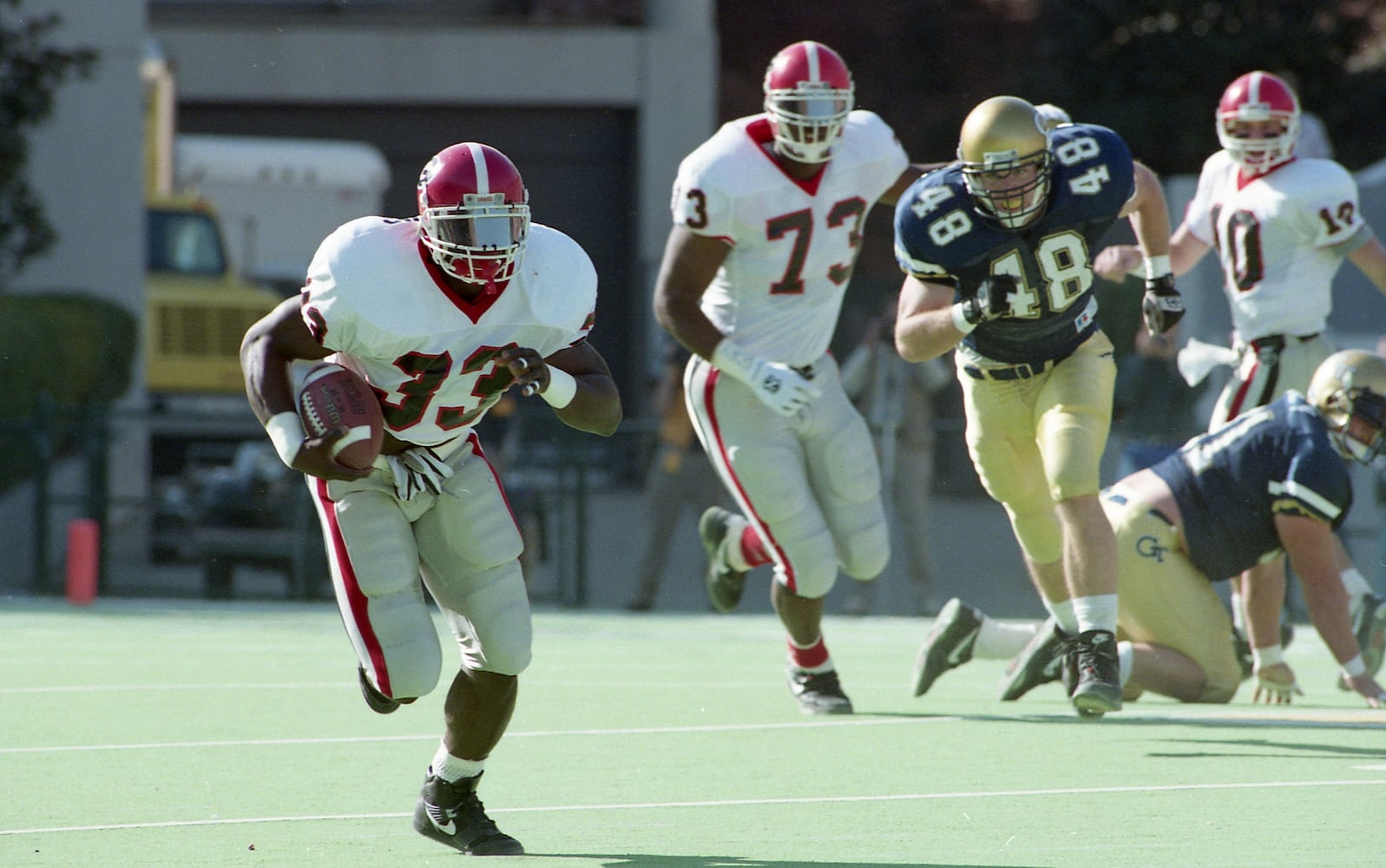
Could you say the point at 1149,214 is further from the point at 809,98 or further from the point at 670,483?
the point at 670,483

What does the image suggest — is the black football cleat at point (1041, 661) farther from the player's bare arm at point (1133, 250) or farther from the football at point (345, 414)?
the football at point (345, 414)

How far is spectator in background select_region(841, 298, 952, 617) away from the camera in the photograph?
35.8 feet

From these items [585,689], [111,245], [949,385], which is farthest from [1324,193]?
[111,245]

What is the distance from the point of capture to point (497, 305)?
14.2ft

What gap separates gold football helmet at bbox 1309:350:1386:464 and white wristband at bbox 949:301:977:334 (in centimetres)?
143

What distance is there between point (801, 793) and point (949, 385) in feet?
31.8

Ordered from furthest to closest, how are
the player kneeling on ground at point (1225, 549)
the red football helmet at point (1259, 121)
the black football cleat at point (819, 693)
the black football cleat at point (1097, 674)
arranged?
1. the red football helmet at point (1259, 121)
2. the black football cleat at point (819, 693)
3. the player kneeling on ground at point (1225, 549)
4. the black football cleat at point (1097, 674)

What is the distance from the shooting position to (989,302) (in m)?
5.39

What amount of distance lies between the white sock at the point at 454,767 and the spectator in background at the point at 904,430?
6.66 meters

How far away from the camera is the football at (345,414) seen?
409 cm

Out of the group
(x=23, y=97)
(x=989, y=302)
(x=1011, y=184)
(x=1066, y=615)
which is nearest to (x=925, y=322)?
(x=989, y=302)

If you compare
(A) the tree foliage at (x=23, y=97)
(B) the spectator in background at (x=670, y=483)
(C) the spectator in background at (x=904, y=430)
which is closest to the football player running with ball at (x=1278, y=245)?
(C) the spectator in background at (x=904, y=430)

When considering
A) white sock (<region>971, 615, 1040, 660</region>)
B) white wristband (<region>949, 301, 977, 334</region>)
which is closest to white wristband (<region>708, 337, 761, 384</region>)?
white wristband (<region>949, 301, 977, 334</region>)

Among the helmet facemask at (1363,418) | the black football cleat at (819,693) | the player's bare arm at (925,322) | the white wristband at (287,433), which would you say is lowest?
the black football cleat at (819,693)
